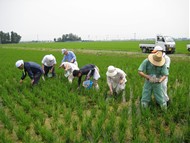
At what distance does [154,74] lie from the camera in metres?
3.57

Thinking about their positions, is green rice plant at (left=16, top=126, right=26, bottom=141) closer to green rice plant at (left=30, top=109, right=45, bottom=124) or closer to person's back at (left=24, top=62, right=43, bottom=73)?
green rice plant at (left=30, top=109, right=45, bottom=124)

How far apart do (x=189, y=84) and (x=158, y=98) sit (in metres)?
2.11

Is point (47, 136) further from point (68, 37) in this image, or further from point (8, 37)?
point (68, 37)

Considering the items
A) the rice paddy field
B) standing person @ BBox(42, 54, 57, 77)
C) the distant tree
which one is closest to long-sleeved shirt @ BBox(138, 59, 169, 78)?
the rice paddy field

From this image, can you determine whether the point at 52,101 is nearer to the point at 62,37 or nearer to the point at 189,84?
the point at 189,84

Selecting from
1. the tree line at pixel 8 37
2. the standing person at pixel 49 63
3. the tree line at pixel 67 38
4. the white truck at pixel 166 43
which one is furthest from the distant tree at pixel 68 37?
the standing person at pixel 49 63

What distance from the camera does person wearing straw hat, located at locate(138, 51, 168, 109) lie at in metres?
3.42

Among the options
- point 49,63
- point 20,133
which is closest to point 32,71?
point 49,63

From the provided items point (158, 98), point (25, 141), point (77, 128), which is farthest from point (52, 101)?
point (158, 98)

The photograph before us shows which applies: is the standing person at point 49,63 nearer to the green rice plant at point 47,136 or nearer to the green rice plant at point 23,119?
the green rice plant at point 23,119

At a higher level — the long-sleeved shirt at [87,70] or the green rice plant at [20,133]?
the long-sleeved shirt at [87,70]

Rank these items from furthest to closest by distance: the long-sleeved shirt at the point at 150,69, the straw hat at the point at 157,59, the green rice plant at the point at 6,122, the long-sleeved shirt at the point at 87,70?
1. the long-sleeved shirt at the point at 87,70
2. the long-sleeved shirt at the point at 150,69
3. the straw hat at the point at 157,59
4. the green rice plant at the point at 6,122

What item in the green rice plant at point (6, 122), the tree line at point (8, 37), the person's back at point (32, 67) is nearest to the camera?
the green rice plant at point (6, 122)

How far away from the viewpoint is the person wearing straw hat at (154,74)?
11.2 feet
